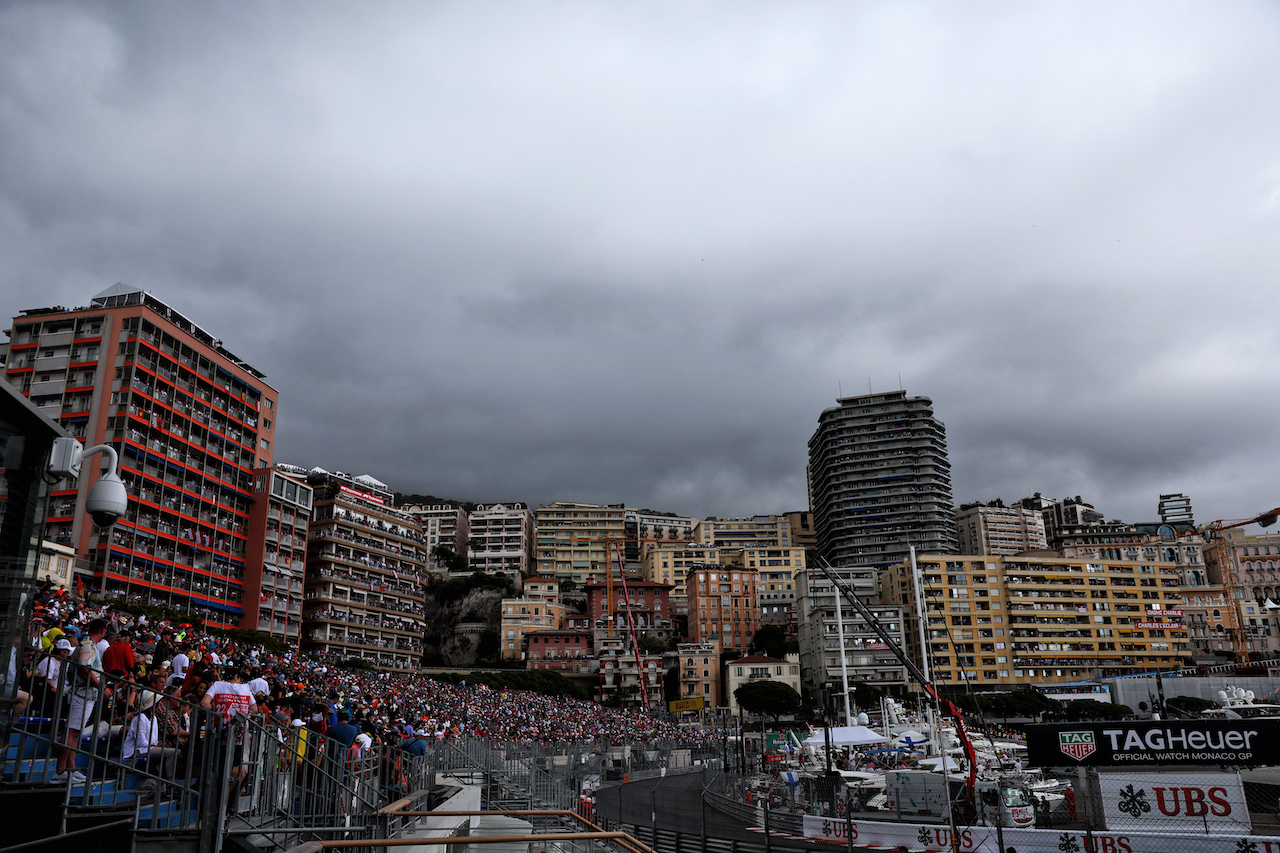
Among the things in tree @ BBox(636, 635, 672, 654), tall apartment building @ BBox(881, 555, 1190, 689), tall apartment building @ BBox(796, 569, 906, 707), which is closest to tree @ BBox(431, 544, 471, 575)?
tree @ BBox(636, 635, 672, 654)

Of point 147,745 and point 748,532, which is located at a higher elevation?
point 748,532

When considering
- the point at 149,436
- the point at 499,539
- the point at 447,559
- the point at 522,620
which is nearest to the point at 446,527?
the point at 499,539

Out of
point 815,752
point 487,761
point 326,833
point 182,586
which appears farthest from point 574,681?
point 326,833

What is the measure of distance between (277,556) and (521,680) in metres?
31.0

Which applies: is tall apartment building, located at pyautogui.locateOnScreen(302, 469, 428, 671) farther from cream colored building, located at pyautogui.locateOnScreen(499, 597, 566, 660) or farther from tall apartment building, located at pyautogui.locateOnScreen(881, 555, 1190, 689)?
tall apartment building, located at pyautogui.locateOnScreen(881, 555, 1190, 689)

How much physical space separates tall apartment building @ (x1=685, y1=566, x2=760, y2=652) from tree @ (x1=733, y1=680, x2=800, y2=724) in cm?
2991

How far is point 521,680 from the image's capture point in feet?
299

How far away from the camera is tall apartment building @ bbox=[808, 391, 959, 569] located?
509ft

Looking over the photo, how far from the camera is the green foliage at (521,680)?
88500 millimetres

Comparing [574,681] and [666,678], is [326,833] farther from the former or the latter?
[666,678]

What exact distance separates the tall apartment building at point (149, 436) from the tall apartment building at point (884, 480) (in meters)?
115

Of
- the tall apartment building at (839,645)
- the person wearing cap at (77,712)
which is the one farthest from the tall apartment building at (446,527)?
the person wearing cap at (77,712)

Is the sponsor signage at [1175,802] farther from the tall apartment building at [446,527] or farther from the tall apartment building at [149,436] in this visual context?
the tall apartment building at [446,527]

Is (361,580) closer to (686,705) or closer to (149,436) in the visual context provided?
(149,436)
